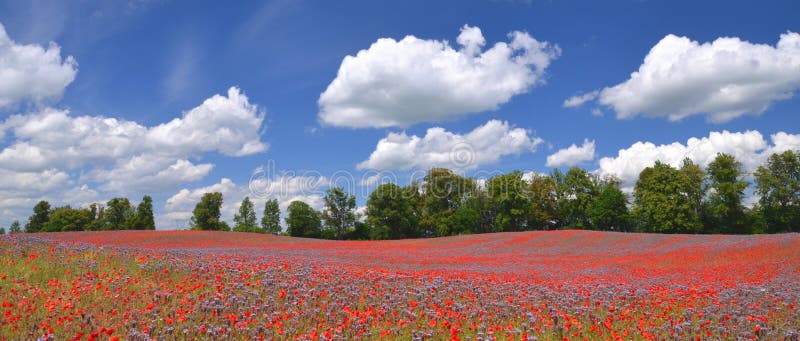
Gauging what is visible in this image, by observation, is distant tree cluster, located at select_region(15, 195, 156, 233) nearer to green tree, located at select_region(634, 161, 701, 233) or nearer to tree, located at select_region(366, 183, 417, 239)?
tree, located at select_region(366, 183, 417, 239)

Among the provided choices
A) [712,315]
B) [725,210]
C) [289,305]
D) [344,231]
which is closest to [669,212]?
[725,210]

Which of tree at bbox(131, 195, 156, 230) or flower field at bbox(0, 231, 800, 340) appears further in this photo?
tree at bbox(131, 195, 156, 230)

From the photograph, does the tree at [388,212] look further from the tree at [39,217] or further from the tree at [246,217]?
the tree at [39,217]

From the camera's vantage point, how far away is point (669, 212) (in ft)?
221

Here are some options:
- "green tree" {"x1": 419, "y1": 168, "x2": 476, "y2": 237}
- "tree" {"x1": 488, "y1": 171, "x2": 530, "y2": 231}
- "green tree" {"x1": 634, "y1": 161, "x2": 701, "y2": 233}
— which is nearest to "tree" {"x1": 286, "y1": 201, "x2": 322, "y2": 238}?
"green tree" {"x1": 419, "y1": 168, "x2": 476, "y2": 237}

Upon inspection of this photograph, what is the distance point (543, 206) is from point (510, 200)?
316 inches

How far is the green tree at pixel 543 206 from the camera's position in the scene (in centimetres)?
8062

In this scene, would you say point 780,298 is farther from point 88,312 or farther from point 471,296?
point 88,312

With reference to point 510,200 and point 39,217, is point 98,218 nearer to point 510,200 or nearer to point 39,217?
point 39,217

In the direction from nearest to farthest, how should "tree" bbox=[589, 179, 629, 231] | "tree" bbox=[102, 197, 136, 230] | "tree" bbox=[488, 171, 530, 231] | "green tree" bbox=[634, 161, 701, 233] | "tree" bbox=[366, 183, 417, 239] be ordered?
"green tree" bbox=[634, 161, 701, 233]
"tree" bbox=[589, 179, 629, 231]
"tree" bbox=[488, 171, 530, 231]
"tree" bbox=[366, 183, 417, 239]
"tree" bbox=[102, 197, 136, 230]

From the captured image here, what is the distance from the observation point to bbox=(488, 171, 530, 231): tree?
7781 centimetres

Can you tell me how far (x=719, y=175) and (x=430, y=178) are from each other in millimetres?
47731

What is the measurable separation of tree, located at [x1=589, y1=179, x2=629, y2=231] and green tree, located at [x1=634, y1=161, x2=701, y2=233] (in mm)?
3703

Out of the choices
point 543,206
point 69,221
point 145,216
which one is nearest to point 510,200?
point 543,206
